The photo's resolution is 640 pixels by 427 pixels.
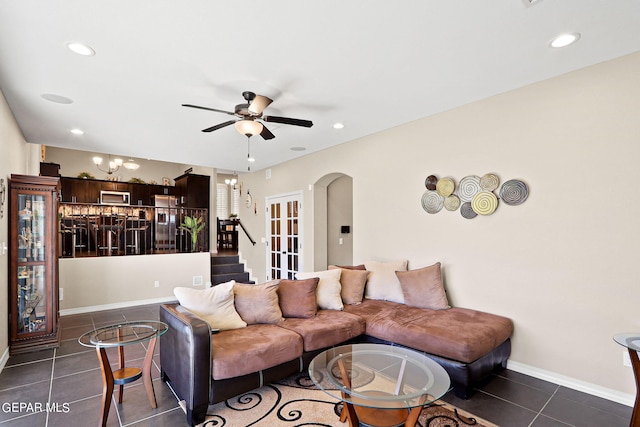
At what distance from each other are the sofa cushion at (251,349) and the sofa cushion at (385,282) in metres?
1.56

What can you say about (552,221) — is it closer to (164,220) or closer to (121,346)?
(121,346)

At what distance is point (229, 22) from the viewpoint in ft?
7.14

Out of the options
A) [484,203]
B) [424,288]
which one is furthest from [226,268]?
[484,203]

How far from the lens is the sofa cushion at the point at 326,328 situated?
2971 millimetres

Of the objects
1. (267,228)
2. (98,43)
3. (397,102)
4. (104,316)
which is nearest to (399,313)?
(397,102)

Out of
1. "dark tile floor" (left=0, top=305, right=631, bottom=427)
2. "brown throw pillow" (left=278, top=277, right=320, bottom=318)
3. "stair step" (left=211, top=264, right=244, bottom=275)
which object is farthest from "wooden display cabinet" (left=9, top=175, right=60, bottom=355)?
"stair step" (left=211, top=264, right=244, bottom=275)

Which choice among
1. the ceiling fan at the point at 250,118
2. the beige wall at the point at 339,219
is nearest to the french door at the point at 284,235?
the beige wall at the point at 339,219

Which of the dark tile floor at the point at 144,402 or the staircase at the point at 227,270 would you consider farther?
the staircase at the point at 227,270

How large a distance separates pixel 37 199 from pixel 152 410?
2988 mm

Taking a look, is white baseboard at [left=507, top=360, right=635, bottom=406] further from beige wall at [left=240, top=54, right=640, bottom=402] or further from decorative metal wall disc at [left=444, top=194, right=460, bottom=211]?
decorative metal wall disc at [left=444, top=194, right=460, bottom=211]

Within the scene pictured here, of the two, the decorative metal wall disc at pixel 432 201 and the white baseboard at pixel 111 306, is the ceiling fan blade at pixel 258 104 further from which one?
the white baseboard at pixel 111 306

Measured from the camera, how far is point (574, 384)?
9.23ft

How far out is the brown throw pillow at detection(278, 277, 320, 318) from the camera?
3420mm

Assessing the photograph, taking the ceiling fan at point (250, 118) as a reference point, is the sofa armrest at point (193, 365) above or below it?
below
